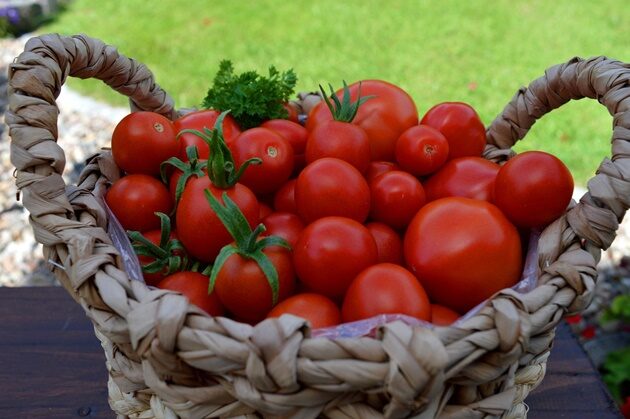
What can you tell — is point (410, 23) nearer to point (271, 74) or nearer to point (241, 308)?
point (271, 74)

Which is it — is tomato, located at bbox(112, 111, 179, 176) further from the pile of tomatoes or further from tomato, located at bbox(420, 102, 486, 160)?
tomato, located at bbox(420, 102, 486, 160)

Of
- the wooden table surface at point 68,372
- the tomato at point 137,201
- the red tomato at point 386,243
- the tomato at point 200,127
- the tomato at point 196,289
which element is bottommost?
the wooden table surface at point 68,372

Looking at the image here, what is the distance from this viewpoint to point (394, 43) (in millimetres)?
4035

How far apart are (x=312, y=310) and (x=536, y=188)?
1.21ft

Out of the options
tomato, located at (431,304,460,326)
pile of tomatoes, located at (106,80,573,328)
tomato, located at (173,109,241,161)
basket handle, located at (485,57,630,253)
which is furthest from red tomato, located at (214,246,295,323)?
basket handle, located at (485,57,630,253)

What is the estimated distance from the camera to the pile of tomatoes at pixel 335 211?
87 centimetres

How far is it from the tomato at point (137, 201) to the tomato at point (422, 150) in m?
0.41

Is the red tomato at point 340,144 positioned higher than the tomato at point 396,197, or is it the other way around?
the red tomato at point 340,144

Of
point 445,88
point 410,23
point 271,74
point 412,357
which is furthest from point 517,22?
point 412,357

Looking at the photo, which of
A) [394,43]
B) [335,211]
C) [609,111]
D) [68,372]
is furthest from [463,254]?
[394,43]

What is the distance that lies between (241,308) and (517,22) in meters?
3.81

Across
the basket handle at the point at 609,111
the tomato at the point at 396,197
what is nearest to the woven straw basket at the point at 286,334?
the basket handle at the point at 609,111

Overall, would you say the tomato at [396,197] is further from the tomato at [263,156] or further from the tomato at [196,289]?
the tomato at [196,289]

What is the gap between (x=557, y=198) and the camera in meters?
0.95
